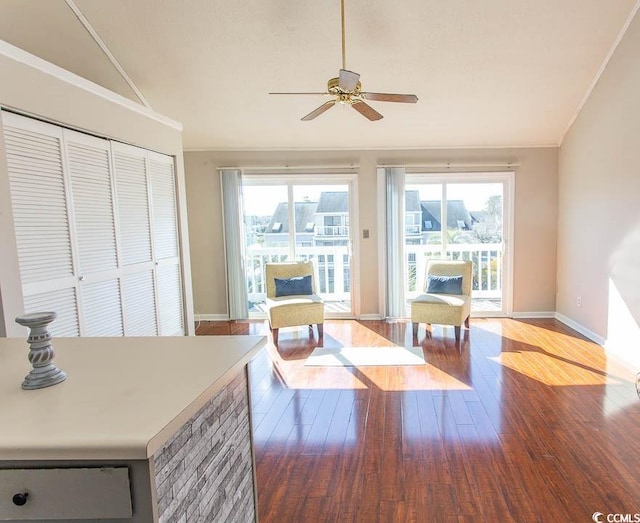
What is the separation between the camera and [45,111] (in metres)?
2.45

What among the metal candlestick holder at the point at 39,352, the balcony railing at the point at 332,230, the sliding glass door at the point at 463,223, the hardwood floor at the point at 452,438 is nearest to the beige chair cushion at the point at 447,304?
the hardwood floor at the point at 452,438

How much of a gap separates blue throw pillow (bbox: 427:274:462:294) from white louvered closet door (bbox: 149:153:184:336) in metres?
2.98

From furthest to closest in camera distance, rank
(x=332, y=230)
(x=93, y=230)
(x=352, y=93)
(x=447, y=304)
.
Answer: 1. (x=332, y=230)
2. (x=447, y=304)
3. (x=93, y=230)
4. (x=352, y=93)

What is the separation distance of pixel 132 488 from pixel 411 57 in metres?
3.93

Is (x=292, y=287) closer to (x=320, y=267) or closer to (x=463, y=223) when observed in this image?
(x=320, y=267)

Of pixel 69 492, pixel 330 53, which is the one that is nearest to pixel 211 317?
pixel 330 53

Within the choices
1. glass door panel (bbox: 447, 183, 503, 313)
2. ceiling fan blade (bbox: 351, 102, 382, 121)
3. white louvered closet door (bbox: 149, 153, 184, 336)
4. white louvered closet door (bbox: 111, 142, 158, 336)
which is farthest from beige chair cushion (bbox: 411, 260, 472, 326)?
white louvered closet door (bbox: 111, 142, 158, 336)

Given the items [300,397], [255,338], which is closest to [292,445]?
[300,397]

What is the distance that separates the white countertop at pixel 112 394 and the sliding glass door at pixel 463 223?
14.7 feet

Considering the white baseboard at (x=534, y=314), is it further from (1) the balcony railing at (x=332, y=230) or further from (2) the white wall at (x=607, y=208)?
(1) the balcony railing at (x=332, y=230)

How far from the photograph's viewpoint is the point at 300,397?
3.12m

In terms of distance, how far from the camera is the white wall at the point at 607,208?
348 centimetres

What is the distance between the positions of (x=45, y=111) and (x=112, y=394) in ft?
7.61

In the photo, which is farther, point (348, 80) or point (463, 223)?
point (463, 223)
